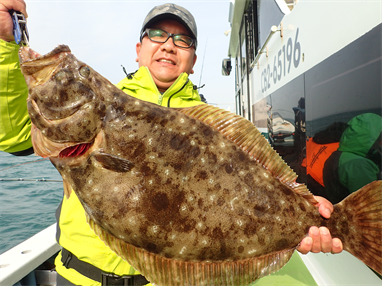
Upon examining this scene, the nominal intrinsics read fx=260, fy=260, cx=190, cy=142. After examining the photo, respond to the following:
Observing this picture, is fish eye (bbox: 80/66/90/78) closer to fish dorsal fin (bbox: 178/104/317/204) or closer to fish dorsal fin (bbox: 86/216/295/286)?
fish dorsal fin (bbox: 178/104/317/204)

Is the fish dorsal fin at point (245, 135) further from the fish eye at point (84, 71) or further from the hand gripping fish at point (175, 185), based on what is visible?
the fish eye at point (84, 71)

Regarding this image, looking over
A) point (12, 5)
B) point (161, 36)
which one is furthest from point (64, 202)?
point (161, 36)

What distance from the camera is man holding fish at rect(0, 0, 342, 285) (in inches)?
68.7

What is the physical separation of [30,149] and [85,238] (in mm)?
955

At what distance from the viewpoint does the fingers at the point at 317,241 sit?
162 cm

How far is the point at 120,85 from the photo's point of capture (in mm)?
2445

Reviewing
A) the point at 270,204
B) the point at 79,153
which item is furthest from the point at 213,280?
the point at 79,153

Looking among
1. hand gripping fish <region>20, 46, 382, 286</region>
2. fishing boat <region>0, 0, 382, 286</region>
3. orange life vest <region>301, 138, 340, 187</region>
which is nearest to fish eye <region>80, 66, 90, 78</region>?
hand gripping fish <region>20, 46, 382, 286</region>

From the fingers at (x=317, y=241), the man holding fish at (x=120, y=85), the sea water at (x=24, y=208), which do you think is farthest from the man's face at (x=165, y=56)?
the sea water at (x=24, y=208)

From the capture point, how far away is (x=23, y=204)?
1202cm

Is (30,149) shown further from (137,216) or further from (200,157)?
(200,157)

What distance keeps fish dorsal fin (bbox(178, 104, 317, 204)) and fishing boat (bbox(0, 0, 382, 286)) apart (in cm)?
99

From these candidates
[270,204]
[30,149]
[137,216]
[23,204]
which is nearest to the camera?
[137,216]

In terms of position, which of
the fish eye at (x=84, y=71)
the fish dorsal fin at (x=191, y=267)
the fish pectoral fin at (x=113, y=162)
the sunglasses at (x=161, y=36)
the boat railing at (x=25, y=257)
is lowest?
the boat railing at (x=25, y=257)
